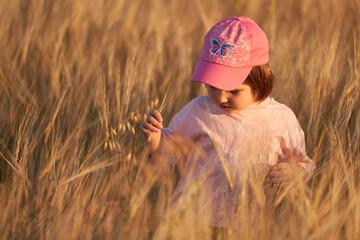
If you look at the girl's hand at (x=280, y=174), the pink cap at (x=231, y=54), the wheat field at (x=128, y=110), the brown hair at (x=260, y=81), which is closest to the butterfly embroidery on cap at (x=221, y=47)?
the pink cap at (x=231, y=54)

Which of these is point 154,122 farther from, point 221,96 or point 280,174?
point 280,174

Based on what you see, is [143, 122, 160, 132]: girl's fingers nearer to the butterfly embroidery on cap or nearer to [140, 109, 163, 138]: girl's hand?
[140, 109, 163, 138]: girl's hand

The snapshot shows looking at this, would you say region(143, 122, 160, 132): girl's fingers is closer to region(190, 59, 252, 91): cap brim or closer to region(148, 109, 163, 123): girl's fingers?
region(148, 109, 163, 123): girl's fingers

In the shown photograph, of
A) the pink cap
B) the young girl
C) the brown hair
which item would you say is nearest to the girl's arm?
the young girl

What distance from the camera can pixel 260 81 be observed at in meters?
1.57

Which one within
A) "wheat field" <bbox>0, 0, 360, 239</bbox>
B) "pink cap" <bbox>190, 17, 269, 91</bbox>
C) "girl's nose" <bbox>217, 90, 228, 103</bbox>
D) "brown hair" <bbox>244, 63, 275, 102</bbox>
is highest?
"pink cap" <bbox>190, 17, 269, 91</bbox>

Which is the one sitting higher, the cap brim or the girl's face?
the cap brim

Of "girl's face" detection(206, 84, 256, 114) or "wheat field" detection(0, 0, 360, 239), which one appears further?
"girl's face" detection(206, 84, 256, 114)

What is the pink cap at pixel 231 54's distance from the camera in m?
1.51

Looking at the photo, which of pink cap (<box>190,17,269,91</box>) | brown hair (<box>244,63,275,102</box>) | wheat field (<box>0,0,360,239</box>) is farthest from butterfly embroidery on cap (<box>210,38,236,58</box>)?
wheat field (<box>0,0,360,239</box>)

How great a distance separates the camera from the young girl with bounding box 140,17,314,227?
1.52 metres

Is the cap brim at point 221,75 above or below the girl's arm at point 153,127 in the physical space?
above

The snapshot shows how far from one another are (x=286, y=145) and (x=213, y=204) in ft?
0.93

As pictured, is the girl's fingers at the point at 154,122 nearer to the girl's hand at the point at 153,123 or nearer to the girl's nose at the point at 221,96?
the girl's hand at the point at 153,123
